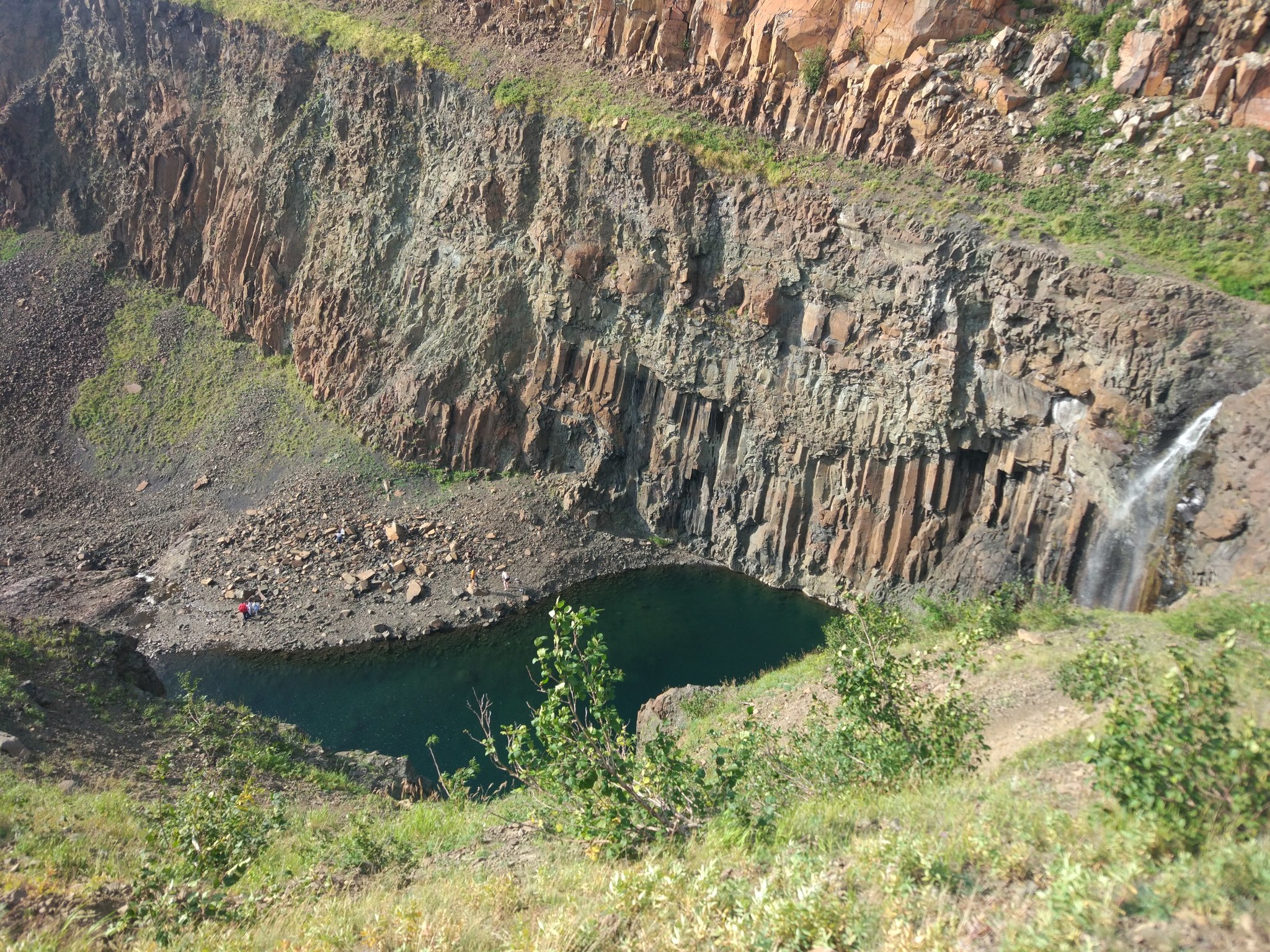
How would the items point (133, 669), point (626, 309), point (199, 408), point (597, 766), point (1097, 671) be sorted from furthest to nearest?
point (199, 408)
point (626, 309)
point (133, 669)
point (597, 766)
point (1097, 671)

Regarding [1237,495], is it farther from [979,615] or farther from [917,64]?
[917,64]

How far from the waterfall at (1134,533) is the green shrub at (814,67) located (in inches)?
666

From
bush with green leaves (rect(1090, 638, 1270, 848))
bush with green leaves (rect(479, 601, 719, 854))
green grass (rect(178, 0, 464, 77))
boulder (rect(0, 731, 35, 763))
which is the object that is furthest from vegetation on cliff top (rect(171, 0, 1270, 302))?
boulder (rect(0, 731, 35, 763))

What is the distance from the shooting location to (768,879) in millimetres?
6672

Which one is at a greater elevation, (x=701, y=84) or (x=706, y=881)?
(x=701, y=84)

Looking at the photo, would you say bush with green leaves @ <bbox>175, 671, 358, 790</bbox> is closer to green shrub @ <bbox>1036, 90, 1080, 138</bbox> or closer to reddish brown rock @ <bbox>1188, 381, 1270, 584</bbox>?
reddish brown rock @ <bbox>1188, 381, 1270, 584</bbox>

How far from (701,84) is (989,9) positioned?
10.1 m

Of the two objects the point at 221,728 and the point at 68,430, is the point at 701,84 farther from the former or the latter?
the point at 68,430

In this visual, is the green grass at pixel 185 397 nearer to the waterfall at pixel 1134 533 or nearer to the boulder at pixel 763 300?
the boulder at pixel 763 300

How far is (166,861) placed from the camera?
32.1 feet

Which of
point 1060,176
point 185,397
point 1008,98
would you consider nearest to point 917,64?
point 1008,98

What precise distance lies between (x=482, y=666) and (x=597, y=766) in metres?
19.4

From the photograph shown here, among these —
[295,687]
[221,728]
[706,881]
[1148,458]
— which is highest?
[1148,458]

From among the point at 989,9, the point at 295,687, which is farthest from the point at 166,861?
the point at 989,9
